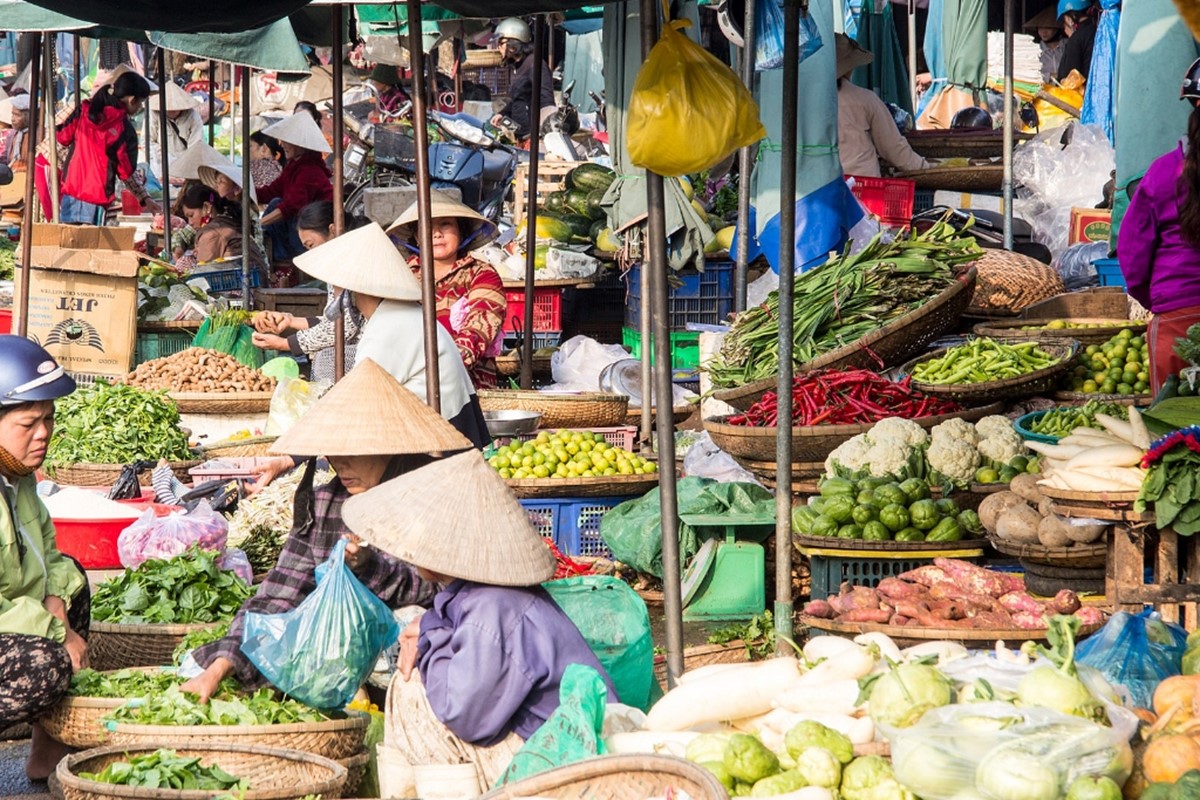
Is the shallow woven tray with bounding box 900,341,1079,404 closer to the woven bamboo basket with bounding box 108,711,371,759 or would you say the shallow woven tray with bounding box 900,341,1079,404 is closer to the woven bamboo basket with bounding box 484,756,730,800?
the woven bamboo basket with bounding box 108,711,371,759

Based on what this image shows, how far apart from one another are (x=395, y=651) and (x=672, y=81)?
6.22 ft

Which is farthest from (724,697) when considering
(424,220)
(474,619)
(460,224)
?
(460,224)

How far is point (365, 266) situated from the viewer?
5852 millimetres

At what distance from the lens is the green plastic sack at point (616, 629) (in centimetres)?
429

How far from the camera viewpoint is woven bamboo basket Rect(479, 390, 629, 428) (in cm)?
809

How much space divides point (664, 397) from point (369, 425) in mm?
881

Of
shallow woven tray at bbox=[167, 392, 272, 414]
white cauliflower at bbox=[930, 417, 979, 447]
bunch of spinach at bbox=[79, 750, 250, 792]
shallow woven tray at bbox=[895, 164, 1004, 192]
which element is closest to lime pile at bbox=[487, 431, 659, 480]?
white cauliflower at bbox=[930, 417, 979, 447]

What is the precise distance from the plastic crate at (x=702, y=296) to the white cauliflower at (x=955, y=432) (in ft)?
10.3

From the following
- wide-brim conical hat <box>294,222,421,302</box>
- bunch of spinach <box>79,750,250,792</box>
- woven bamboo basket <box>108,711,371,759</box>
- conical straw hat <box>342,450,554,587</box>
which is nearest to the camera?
conical straw hat <box>342,450,554,587</box>

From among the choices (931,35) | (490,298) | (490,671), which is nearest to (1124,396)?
(490,298)

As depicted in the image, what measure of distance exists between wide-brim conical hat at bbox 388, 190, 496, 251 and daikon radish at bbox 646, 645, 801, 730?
13.0 feet

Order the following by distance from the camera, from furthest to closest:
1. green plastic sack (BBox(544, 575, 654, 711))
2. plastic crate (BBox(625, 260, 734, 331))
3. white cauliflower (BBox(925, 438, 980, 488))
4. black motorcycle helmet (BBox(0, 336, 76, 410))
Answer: plastic crate (BBox(625, 260, 734, 331))
white cauliflower (BBox(925, 438, 980, 488))
black motorcycle helmet (BBox(0, 336, 76, 410))
green plastic sack (BBox(544, 575, 654, 711))

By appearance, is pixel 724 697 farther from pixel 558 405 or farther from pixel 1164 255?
pixel 558 405

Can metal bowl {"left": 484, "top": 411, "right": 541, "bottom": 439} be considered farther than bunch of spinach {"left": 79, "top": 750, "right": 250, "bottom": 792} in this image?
Yes
